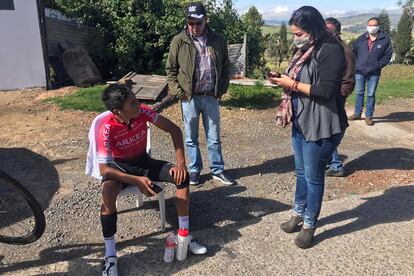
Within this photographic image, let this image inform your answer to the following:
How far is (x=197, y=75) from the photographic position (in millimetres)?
4770

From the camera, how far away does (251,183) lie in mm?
5176

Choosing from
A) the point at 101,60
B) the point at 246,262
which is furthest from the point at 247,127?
the point at 101,60

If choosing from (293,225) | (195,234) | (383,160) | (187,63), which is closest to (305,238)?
(293,225)

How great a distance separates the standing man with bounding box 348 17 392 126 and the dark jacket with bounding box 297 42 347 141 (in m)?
4.57

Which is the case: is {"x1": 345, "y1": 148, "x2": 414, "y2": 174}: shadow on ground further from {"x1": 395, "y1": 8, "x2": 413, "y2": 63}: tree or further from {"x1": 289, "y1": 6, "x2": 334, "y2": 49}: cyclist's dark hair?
{"x1": 395, "y1": 8, "x2": 413, "y2": 63}: tree

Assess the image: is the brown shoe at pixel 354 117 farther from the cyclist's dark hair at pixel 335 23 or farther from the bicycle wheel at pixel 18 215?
the bicycle wheel at pixel 18 215

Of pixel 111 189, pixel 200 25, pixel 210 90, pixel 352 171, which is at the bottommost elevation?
pixel 352 171

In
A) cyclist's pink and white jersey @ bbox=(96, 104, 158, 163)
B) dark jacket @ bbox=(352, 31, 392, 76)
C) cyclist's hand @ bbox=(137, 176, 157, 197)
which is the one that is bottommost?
cyclist's hand @ bbox=(137, 176, 157, 197)

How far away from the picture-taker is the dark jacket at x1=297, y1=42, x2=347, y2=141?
10.5 ft

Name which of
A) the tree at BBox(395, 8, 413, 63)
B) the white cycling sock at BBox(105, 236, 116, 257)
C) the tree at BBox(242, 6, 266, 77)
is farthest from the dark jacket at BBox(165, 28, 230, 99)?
the tree at BBox(395, 8, 413, 63)

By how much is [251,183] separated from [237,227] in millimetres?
1182

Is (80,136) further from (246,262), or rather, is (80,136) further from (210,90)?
(246,262)

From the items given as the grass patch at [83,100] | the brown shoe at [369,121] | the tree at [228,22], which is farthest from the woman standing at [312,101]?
the tree at [228,22]

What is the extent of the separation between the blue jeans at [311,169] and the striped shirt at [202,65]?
1.46m
